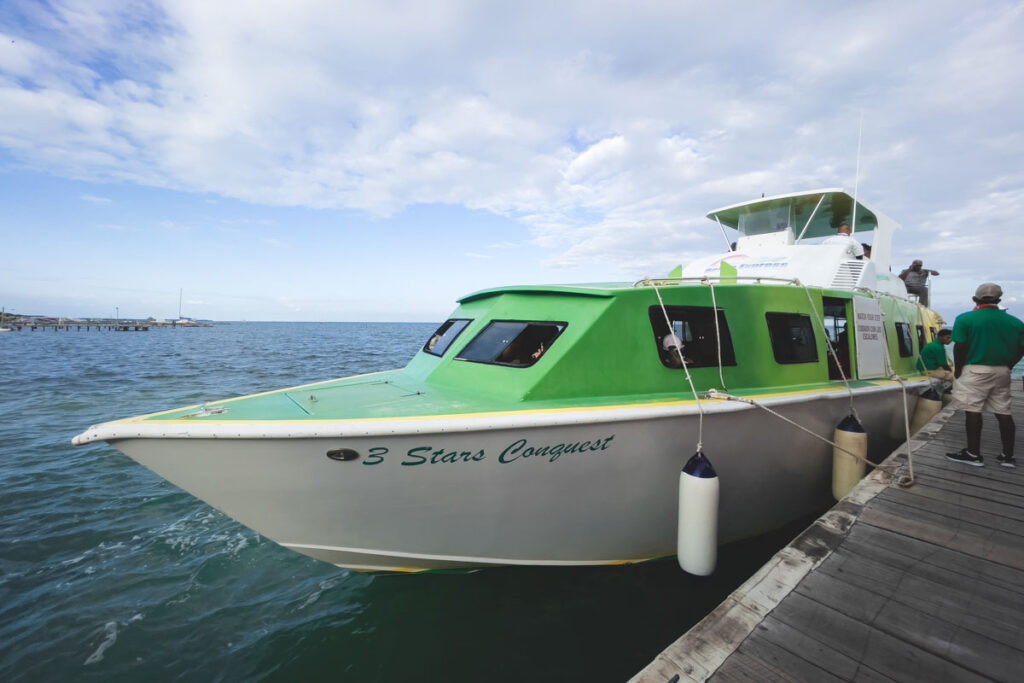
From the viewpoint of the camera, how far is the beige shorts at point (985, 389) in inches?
184

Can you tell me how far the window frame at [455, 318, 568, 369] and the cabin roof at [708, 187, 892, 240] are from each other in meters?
6.63

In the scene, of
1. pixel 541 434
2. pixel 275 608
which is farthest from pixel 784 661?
pixel 275 608


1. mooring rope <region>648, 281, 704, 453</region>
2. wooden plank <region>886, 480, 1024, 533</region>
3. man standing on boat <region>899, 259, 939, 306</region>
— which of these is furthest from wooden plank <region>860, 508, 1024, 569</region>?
man standing on boat <region>899, 259, 939, 306</region>

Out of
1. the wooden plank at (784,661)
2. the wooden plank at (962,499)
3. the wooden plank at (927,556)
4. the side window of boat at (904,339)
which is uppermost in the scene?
the side window of boat at (904,339)

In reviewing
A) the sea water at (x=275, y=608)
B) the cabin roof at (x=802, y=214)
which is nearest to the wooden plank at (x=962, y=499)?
the sea water at (x=275, y=608)

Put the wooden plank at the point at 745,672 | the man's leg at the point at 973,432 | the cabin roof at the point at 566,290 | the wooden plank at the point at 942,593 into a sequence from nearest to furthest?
the wooden plank at the point at 745,672 → the wooden plank at the point at 942,593 → the cabin roof at the point at 566,290 → the man's leg at the point at 973,432

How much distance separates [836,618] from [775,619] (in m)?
0.35

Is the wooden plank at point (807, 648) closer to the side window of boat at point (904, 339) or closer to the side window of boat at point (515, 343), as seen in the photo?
the side window of boat at point (515, 343)

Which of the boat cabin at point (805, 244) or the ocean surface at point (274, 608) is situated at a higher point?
the boat cabin at point (805, 244)

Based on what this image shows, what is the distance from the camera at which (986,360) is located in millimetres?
4723

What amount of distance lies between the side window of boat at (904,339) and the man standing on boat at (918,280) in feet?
15.6

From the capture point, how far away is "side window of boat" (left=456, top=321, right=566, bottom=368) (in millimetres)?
4320

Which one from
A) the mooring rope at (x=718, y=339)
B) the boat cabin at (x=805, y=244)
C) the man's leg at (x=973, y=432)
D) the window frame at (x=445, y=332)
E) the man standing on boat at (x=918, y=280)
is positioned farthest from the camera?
the man standing on boat at (x=918, y=280)

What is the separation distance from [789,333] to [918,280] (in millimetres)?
9852
